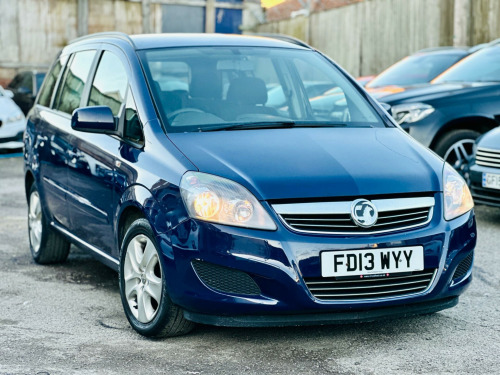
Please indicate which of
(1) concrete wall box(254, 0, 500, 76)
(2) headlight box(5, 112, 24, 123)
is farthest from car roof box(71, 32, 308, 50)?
(1) concrete wall box(254, 0, 500, 76)

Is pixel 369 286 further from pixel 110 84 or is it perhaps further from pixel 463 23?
pixel 463 23

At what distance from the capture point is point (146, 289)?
4797 mm

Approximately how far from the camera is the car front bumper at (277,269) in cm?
426

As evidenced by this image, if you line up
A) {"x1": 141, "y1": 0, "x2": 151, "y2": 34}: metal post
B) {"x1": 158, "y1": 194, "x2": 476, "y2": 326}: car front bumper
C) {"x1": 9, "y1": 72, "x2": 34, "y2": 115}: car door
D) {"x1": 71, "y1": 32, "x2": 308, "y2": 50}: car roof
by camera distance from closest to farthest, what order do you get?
1. {"x1": 158, "y1": 194, "x2": 476, "y2": 326}: car front bumper
2. {"x1": 71, "y1": 32, "x2": 308, "y2": 50}: car roof
3. {"x1": 9, "y1": 72, "x2": 34, "y2": 115}: car door
4. {"x1": 141, "y1": 0, "x2": 151, "y2": 34}: metal post

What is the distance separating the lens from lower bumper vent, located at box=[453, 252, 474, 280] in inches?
185

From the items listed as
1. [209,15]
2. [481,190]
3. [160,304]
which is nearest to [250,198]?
[160,304]

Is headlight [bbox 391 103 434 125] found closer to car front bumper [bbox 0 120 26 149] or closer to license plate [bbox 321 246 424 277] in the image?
license plate [bbox 321 246 424 277]

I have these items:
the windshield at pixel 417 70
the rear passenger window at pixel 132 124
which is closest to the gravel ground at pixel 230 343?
the rear passenger window at pixel 132 124

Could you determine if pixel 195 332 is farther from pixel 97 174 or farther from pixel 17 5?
pixel 17 5

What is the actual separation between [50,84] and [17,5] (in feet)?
67.7

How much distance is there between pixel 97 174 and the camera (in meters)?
5.43

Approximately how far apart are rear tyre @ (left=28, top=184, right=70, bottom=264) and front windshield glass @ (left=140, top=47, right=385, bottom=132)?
1.73m

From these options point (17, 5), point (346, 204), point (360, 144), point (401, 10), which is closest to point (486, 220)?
point (360, 144)

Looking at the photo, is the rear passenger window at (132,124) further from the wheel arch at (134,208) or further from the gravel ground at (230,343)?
the gravel ground at (230,343)
